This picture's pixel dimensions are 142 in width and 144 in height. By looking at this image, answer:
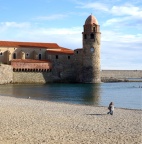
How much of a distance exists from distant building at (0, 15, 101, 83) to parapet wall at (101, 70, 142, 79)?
2075 centimetres

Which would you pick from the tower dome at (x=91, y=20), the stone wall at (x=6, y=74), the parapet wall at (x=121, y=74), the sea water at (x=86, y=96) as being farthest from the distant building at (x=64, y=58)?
the parapet wall at (x=121, y=74)

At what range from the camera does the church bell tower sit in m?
55.6

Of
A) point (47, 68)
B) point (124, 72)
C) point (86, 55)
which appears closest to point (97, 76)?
point (86, 55)

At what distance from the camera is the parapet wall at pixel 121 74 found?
260 feet

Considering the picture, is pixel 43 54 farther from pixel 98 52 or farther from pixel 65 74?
pixel 98 52

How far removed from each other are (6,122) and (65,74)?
44.0 m

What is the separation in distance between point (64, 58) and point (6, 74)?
421 inches

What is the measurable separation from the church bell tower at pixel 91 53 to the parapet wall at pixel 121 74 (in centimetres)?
2145

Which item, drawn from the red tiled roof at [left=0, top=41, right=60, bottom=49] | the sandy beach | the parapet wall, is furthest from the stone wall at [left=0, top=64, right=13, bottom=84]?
the sandy beach

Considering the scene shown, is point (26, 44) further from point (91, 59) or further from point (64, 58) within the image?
point (91, 59)

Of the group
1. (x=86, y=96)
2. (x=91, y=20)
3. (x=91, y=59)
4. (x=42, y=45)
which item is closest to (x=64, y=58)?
(x=91, y=59)

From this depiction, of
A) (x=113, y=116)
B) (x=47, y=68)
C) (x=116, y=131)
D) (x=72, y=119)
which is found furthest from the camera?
(x=47, y=68)

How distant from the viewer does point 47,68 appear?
55594 mm

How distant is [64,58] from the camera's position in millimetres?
57406
